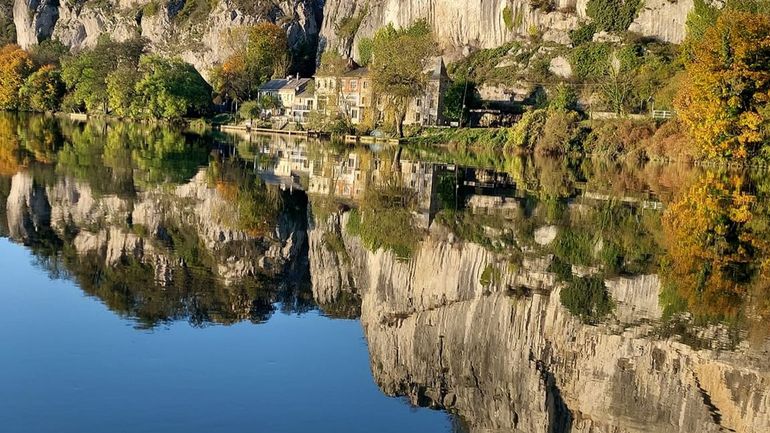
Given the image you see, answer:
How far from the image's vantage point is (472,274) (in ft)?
57.9

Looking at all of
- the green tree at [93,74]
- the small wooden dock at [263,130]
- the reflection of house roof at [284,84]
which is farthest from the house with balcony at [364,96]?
the green tree at [93,74]

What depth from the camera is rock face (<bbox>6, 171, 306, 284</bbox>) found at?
1738 centimetres

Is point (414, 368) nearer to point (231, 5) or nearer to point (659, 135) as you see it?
point (659, 135)

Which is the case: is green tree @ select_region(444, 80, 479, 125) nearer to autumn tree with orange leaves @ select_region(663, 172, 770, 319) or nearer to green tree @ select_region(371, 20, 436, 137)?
green tree @ select_region(371, 20, 436, 137)

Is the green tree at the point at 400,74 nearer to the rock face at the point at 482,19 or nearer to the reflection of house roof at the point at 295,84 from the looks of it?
the rock face at the point at 482,19

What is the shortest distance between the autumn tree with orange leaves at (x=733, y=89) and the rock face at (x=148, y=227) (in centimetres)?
3555

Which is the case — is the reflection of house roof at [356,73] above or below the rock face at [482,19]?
below

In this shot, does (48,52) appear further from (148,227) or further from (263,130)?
(148,227)

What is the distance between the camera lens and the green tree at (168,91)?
277ft

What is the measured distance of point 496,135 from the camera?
230 ft

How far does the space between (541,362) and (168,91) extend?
77.2 m

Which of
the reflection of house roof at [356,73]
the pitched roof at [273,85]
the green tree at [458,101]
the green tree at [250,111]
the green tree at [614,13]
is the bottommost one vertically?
the green tree at [250,111]

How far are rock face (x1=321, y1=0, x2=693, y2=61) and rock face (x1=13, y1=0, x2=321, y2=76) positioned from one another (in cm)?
691

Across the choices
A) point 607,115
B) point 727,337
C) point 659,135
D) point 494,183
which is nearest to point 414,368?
point 727,337
